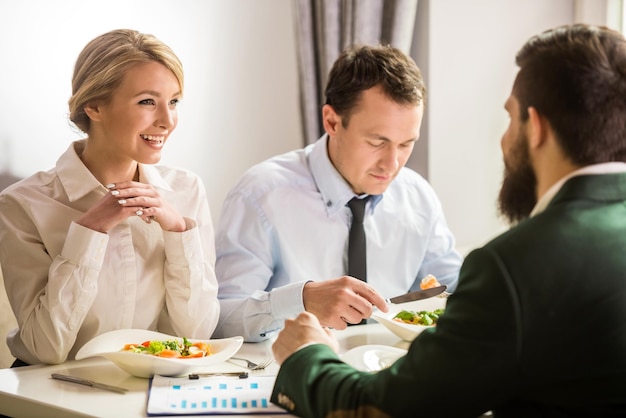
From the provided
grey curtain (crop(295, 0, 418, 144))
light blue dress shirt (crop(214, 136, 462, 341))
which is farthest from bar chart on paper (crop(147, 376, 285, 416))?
grey curtain (crop(295, 0, 418, 144))

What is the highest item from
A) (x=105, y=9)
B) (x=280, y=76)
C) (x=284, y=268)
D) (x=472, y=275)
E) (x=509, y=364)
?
(x=105, y=9)

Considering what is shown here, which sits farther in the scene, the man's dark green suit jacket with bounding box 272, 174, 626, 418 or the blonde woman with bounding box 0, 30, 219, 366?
the blonde woman with bounding box 0, 30, 219, 366

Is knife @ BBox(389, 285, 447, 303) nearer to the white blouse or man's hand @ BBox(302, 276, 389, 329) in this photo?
man's hand @ BBox(302, 276, 389, 329)

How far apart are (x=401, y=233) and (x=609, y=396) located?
1.48m

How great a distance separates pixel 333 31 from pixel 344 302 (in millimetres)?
1724

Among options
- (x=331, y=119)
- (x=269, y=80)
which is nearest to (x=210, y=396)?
(x=331, y=119)

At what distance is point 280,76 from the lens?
140 inches

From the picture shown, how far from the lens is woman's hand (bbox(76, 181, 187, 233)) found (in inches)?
80.5

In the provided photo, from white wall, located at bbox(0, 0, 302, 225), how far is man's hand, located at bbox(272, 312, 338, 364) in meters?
1.30

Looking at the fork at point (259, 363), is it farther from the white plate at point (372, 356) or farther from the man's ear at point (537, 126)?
the man's ear at point (537, 126)

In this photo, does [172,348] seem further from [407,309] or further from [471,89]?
[471,89]

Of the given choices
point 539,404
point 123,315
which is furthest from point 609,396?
point 123,315

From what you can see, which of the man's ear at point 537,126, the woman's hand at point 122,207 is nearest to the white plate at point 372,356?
the woman's hand at point 122,207

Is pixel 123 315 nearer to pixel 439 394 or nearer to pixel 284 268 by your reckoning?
pixel 284 268
